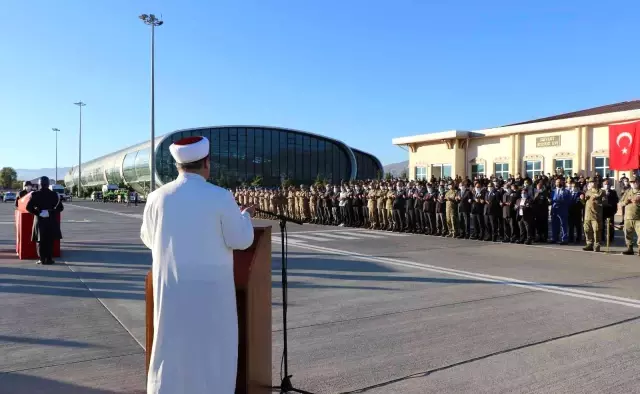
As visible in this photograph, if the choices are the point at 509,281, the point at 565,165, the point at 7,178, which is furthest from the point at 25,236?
the point at 7,178

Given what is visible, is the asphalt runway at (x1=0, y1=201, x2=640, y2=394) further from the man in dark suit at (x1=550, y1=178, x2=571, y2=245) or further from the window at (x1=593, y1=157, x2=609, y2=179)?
the window at (x1=593, y1=157, x2=609, y2=179)

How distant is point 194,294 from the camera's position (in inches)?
117

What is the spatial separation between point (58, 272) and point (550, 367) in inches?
348

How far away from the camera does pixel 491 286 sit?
8391 millimetres

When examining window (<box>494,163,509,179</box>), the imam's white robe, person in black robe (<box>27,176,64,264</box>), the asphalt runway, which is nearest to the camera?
the imam's white robe

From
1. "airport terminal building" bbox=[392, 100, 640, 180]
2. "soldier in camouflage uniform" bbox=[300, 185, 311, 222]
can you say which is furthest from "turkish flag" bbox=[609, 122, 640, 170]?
"soldier in camouflage uniform" bbox=[300, 185, 311, 222]

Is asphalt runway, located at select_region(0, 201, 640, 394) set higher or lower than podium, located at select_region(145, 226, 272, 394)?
lower

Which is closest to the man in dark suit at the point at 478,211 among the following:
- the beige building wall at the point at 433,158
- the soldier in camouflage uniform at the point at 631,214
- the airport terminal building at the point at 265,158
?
the soldier in camouflage uniform at the point at 631,214

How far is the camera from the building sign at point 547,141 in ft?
85.3

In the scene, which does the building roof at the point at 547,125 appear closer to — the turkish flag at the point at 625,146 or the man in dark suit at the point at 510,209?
the turkish flag at the point at 625,146

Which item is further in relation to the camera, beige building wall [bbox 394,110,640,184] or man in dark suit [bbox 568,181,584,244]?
beige building wall [bbox 394,110,640,184]

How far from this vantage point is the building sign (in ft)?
85.3

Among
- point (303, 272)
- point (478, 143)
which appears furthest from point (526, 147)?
point (303, 272)

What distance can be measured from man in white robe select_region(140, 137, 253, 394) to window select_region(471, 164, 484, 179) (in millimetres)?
28022
